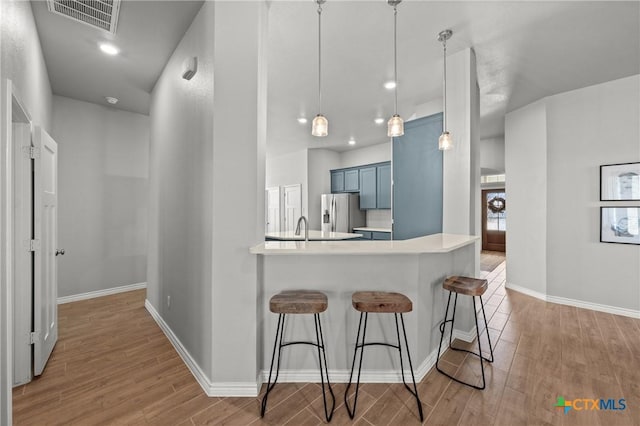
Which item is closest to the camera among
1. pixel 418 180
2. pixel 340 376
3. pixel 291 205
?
pixel 340 376

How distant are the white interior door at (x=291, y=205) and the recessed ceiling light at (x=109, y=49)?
179 inches

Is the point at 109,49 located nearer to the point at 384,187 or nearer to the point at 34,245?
the point at 34,245

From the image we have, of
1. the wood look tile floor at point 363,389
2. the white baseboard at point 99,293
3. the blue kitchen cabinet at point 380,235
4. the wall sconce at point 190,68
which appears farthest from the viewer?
the blue kitchen cabinet at point 380,235

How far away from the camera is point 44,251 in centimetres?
226

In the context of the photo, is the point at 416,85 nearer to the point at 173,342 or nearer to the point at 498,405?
the point at 498,405

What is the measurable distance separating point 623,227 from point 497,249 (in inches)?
233

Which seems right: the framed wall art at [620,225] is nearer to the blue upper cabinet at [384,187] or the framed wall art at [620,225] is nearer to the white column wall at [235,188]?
the blue upper cabinet at [384,187]

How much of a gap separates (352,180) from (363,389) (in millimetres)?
5167

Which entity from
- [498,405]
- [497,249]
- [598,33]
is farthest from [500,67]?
[497,249]

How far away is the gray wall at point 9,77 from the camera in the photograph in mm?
1400

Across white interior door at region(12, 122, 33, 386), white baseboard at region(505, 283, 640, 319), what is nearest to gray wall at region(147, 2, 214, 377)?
white interior door at region(12, 122, 33, 386)

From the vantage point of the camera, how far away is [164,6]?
2.13m
